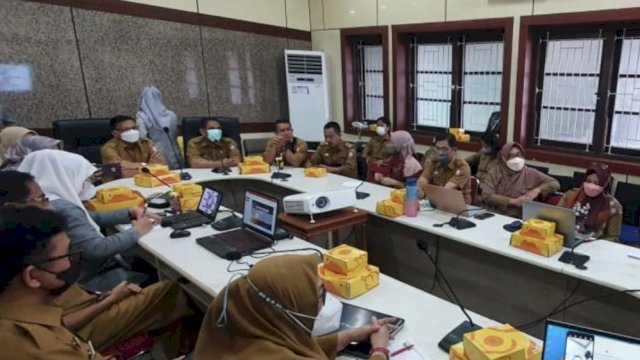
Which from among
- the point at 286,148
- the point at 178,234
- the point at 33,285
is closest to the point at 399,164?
the point at 286,148

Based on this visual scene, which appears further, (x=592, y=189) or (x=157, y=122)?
(x=157, y=122)

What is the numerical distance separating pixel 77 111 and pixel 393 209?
3.54 m

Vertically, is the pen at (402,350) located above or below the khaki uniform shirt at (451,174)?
below

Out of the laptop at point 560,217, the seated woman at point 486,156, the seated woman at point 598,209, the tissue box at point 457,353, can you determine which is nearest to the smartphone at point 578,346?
the tissue box at point 457,353

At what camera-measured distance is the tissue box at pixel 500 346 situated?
3.83 ft

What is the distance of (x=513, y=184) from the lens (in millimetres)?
3299

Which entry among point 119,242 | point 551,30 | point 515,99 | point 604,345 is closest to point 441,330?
point 604,345

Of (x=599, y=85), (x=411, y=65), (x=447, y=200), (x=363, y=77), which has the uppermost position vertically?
(x=411, y=65)

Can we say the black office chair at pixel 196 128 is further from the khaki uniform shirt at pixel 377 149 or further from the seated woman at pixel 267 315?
the seated woman at pixel 267 315

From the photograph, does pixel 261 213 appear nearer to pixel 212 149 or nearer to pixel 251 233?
pixel 251 233

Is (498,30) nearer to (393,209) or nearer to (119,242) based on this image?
(393,209)

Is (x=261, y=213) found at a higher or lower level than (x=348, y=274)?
higher

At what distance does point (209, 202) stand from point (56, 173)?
822 mm

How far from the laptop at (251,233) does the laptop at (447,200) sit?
1092 millimetres
